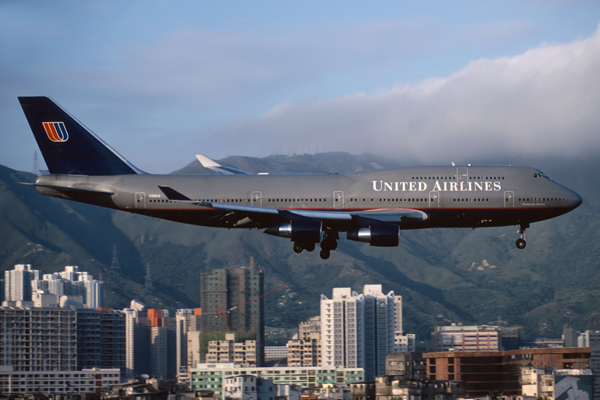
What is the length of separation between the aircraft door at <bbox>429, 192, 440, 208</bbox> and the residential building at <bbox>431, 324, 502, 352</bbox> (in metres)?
110

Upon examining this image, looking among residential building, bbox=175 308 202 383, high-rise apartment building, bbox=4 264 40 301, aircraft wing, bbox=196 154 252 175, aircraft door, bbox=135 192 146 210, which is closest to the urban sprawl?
residential building, bbox=175 308 202 383

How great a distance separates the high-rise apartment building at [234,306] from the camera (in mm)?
126375

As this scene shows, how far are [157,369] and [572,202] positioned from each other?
125162mm

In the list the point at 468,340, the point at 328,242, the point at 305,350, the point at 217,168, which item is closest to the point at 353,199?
the point at 328,242

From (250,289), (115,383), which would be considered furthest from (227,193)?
(250,289)

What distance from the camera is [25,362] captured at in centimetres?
12581

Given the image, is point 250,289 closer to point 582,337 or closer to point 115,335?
point 115,335

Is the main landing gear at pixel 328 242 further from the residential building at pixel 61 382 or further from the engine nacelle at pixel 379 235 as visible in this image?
the residential building at pixel 61 382

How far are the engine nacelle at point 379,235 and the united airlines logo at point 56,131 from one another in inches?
891

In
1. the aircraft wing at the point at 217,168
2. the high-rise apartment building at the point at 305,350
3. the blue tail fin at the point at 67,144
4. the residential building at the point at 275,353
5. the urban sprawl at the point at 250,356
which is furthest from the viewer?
the residential building at the point at 275,353

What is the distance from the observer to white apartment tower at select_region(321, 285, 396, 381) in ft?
517

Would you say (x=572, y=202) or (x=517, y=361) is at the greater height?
(x=572, y=202)

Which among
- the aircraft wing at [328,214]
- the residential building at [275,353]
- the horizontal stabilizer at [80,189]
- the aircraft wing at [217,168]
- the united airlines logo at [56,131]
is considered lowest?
the residential building at [275,353]

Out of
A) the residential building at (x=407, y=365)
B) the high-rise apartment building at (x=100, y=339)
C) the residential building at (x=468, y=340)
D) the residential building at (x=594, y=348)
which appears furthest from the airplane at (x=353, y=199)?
the residential building at (x=468, y=340)
